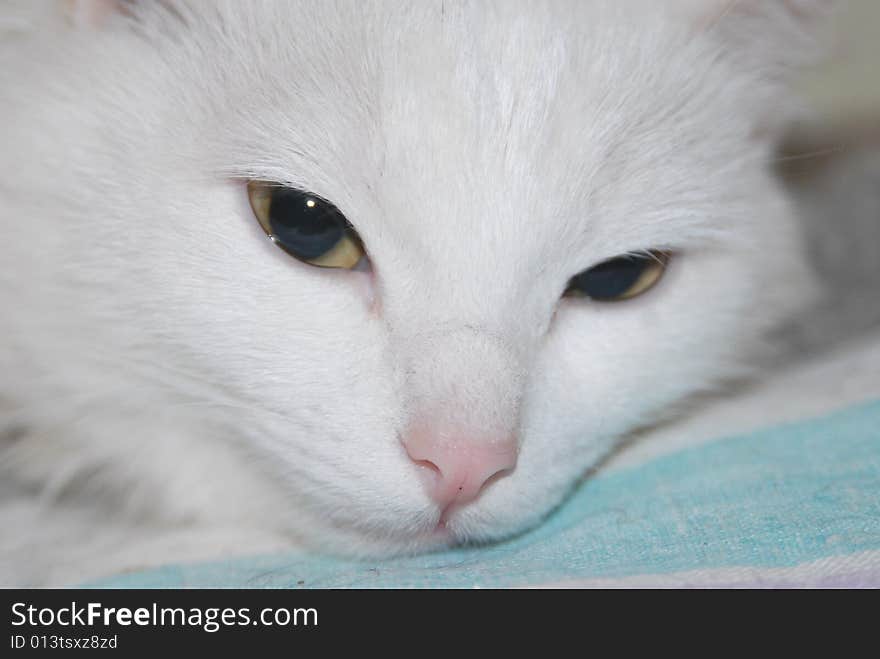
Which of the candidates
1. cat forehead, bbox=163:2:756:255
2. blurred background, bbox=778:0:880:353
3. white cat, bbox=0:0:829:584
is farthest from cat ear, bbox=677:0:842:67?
cat forehead, bbox=163:2:756:255

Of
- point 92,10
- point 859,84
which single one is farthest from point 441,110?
point 859,84

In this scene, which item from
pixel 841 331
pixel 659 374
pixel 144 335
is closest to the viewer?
pixel 144 335

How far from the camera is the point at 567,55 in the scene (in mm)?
1257

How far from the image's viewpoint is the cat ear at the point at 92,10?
137 centimetres

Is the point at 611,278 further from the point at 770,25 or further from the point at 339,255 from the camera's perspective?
the point at 770,25

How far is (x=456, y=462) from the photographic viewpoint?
3.77ft

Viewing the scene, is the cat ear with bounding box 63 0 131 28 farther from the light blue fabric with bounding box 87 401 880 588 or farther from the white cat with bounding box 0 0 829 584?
the light blue fabric with bounding box 87 401 880 588

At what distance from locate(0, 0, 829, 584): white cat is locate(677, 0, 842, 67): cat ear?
0.07ft

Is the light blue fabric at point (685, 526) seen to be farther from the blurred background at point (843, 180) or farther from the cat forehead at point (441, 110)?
the blurred background at point (843, 180)

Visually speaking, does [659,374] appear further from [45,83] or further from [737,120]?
[45,83]

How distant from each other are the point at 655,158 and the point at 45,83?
888 mm

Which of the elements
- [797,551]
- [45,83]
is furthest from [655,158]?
[45,83]

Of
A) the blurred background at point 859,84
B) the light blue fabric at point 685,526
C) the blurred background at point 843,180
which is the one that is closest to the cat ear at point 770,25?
the blurred background at point 843,180

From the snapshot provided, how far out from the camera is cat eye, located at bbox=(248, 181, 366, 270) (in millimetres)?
1253
